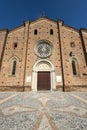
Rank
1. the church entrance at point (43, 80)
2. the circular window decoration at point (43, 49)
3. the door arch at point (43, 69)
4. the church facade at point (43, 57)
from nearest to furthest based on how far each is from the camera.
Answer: the church facade at point (43, 57)
the door arch at point (43, 69)
the church entrance at point (43, 80)
the circular window decoration at point (43, 49)

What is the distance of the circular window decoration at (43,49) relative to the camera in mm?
16141

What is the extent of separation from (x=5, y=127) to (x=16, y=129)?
1.60ft

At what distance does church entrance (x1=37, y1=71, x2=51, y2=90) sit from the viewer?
14773mm

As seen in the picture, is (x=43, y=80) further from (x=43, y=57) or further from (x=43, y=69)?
(x=43, y=57)

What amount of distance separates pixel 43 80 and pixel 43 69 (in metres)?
1.63

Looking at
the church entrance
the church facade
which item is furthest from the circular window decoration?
the church entrance

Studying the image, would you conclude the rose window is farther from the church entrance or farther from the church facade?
the church entrance

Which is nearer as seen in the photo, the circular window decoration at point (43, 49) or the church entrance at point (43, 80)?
A: the church entrance at point (43, 80)

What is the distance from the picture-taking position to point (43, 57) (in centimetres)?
1580

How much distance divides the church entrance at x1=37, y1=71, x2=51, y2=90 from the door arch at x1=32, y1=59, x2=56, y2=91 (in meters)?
0.36

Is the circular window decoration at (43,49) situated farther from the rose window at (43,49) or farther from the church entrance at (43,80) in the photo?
the church entrance at (43,80)

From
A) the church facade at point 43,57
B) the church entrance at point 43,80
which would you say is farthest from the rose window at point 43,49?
the church entrance at point 43,80

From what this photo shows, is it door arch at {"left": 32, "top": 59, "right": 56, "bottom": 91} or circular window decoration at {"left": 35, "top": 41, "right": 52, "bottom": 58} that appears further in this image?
circular window decoration at {"left": 35, "top": 41, "right": 52, "bottom": 58}

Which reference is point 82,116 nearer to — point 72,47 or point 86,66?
point 86,66
